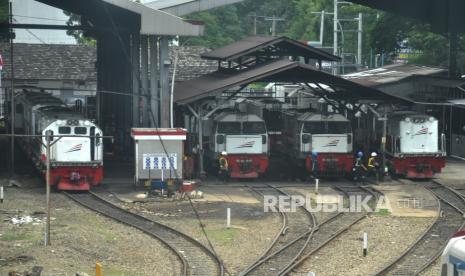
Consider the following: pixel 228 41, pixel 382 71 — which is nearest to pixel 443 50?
pixel 382 71

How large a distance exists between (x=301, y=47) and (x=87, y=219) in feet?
55.0

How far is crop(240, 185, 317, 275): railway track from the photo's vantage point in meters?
18.0

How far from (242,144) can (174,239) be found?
474 inches

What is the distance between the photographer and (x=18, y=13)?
3135 inches

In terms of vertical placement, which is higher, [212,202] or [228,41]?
[228,41]

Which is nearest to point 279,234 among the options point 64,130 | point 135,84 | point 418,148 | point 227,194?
point 227,194

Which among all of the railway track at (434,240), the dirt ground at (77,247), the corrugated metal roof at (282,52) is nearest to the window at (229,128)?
the corrugated metal roof at (282,52)

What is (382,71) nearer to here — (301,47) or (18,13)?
(301,47)

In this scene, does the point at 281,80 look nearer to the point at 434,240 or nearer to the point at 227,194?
the point at 227,194

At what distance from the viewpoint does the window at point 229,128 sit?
33.2 m

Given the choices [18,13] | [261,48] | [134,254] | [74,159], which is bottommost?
[134,254]

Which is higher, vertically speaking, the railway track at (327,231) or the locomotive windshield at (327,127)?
the locomotive windshield at (327,127)

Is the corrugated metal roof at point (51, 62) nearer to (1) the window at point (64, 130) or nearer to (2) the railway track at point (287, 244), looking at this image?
(1) the window at point (64, 130)

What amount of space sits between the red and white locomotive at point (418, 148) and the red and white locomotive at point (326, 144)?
6.78 feet
